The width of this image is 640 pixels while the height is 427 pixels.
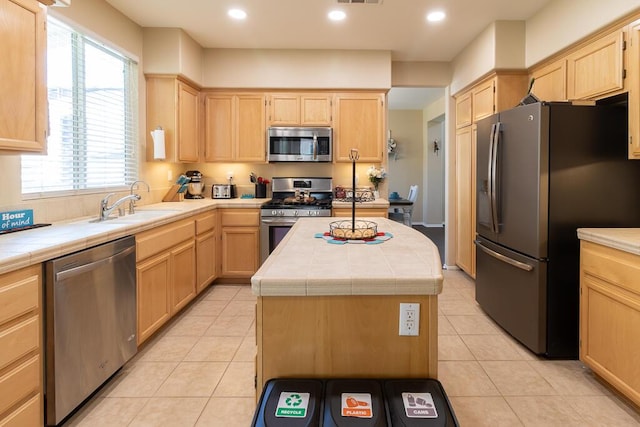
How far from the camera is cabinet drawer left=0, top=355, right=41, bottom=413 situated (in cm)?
162

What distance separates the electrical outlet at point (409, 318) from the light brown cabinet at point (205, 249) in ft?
9.42

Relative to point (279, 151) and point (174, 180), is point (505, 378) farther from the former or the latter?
point (174, 180)

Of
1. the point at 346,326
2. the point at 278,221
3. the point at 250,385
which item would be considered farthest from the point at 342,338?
the point at 278,221

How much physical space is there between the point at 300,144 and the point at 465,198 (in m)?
2.01

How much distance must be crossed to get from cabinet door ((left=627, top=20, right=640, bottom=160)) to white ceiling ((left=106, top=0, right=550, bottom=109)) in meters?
1.16

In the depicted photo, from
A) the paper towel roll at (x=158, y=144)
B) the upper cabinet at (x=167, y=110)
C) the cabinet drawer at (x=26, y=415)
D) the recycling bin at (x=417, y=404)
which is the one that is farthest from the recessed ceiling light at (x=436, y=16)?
the cabinet drawer at (x=26, y=415)

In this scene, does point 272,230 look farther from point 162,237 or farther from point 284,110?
point 162,237

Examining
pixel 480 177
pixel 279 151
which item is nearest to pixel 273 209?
pixel 279 151

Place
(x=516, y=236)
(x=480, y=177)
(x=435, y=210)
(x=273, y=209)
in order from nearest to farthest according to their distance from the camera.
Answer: (x=516, y=236), (x=480, y=177), (x=273, y=209), (x=435, y=210)

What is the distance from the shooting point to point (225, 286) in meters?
4.59

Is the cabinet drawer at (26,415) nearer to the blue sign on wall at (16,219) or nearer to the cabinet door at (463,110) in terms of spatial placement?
the blue sign on wall at (16,219)

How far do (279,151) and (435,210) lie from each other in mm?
5779

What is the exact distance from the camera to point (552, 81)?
3451 mm

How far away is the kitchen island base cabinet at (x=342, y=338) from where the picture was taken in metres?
1.35
